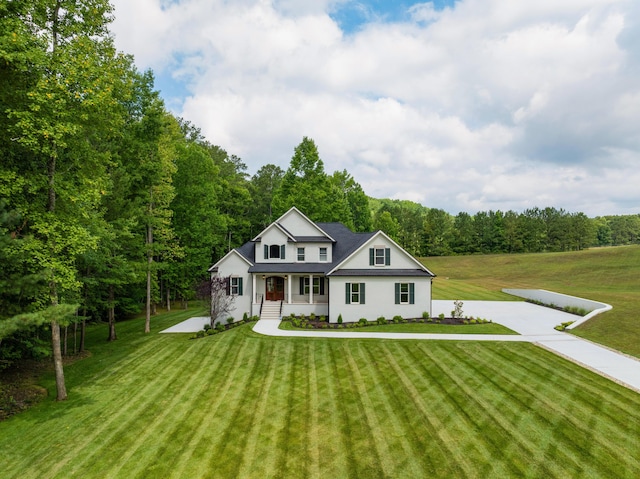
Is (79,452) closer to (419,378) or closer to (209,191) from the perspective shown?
(419,378)

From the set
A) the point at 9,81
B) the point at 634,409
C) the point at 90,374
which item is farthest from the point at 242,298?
the point at 634,409

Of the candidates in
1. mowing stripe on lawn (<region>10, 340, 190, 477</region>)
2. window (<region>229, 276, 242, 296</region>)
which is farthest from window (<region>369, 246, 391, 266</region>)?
mowing stripe on lawn (<region>10, 340, 190, 477</region>)

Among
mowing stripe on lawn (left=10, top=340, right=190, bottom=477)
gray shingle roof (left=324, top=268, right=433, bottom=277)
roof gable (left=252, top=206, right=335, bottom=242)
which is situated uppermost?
roof gable (left=252, top=206, right=335, bottom=242)

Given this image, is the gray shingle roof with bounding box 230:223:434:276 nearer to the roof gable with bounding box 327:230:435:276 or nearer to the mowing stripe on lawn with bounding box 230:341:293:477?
the roof gable with bounding box 327:230:435:276

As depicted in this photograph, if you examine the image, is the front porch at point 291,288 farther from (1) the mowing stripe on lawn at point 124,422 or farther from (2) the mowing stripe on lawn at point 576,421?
(2) the mowing stripe on lawn at point 576,421

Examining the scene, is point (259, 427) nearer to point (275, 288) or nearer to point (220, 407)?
point (220, 407)

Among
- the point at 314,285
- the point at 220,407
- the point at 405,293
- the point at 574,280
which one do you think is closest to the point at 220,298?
the point at 314,285
